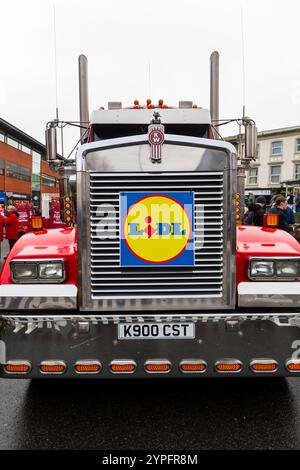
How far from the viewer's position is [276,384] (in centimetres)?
372

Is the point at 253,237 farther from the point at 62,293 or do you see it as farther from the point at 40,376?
the point at 40,376

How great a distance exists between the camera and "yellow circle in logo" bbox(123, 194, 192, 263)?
2.89 m

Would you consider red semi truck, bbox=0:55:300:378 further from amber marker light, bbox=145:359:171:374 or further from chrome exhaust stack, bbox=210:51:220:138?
chrome exhaust stack, bbox=210:51:220:138

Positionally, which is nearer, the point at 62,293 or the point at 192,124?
the point at 62,293

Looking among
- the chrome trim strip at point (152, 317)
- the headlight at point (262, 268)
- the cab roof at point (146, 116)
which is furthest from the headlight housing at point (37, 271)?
the cab roof at point (146, 116)

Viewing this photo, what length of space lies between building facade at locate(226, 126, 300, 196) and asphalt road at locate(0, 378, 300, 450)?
37.7m

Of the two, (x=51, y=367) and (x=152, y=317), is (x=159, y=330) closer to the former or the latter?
(x=152, y=317)

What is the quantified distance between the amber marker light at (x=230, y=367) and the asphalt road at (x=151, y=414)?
1.68 feet

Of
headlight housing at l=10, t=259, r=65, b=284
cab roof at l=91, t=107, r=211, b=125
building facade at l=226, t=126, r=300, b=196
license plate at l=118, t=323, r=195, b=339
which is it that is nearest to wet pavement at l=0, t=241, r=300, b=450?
license plate at l=118, t=323, r=195, b=339

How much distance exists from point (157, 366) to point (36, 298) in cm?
101

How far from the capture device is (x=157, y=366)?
280 centimetres

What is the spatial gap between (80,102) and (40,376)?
138 inches

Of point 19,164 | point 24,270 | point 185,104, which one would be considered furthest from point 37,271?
point 19,164

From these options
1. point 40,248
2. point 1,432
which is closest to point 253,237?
point 40,248
